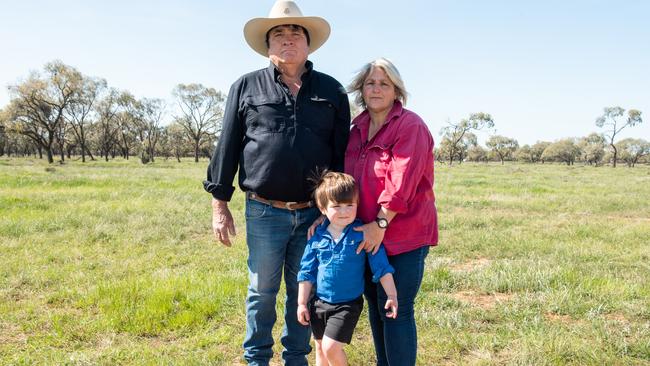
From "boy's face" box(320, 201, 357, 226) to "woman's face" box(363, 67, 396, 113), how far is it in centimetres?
73

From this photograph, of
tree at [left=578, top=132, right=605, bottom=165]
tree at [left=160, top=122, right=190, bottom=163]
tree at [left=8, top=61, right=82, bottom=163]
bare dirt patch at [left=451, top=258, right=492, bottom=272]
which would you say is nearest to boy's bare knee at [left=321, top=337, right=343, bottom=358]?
bare dirt patch at [left=451, top=258, right=492, bottom=272]

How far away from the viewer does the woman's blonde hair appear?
298 centimetres

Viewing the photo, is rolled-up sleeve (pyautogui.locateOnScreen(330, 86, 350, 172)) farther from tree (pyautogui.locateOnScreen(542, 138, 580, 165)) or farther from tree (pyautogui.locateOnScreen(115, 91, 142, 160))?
tree (pyautogui.locateOnScreen(542, 138, 580, 165))

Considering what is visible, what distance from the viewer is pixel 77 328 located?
4387 mm

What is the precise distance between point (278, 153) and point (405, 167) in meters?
0.99

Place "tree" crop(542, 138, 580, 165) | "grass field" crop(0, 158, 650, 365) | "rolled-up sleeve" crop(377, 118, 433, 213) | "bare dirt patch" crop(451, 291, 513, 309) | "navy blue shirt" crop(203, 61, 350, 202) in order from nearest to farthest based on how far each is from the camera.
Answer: "rolled-up sleeve" crop(377, 118, 433, 213), "navy blue shirt" crop(203, 61, 350, 202), "grass field" crop(0, 158, 650, 365), "bare dirt patch" crop(451, 291, 513, 309), "tree" crop(542, 138, 580, 165)

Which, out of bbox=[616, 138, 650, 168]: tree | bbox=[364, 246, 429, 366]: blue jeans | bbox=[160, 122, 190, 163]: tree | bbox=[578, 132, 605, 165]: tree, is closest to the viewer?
bbox=[364, 246, 429, 366]: blue jeans

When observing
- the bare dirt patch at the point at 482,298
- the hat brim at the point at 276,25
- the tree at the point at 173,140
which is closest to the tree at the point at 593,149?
the tree at the point at 173,140

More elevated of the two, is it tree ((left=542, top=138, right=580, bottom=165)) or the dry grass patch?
tree ((left=542, top=138, right=580, bottom=165))

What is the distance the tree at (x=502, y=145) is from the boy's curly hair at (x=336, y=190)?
129 m

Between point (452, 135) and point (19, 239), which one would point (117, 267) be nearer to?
point (19, 239)

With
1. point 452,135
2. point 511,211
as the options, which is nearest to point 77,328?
point 511,211

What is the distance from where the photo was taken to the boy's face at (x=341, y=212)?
2.88 m

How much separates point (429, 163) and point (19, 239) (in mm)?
8450
